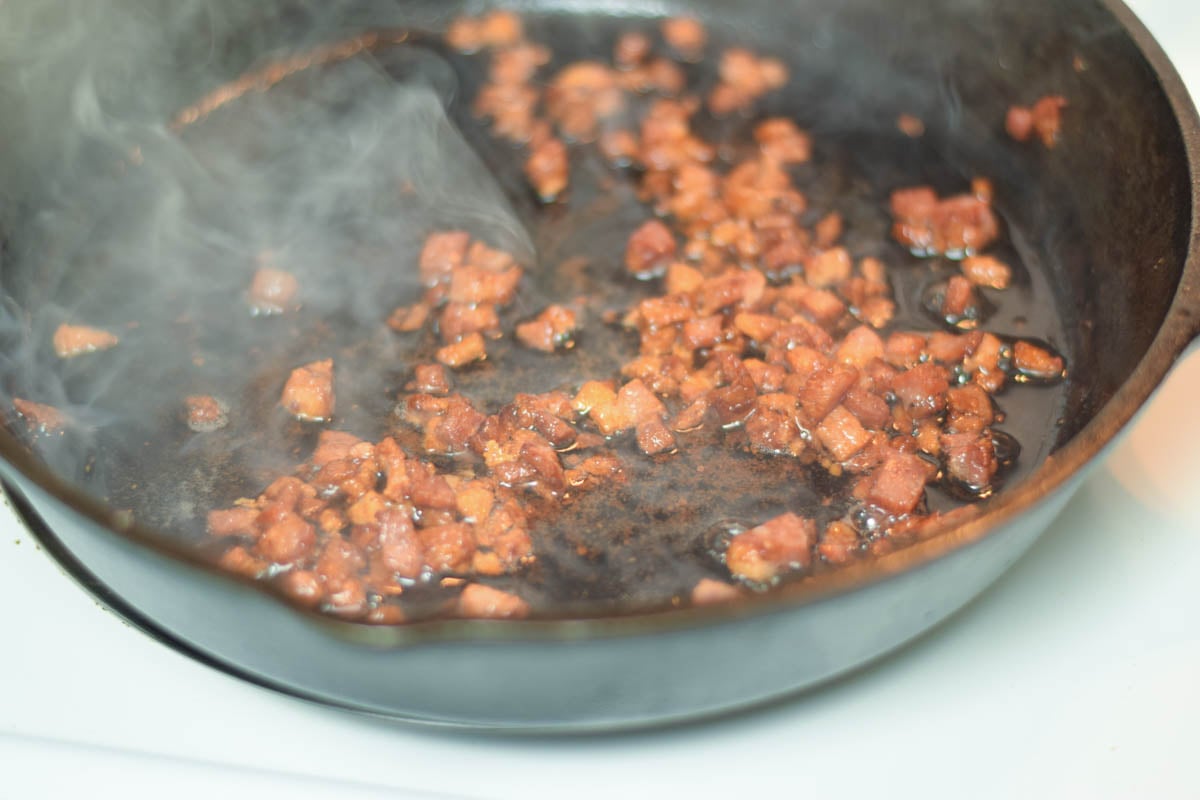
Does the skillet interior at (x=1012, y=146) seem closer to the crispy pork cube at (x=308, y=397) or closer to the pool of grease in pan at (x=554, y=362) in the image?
the pool of grease in pan at (x=554, y=362)

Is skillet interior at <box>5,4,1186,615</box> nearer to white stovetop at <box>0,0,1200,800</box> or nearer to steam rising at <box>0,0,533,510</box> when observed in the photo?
steam rising at <box>0,0,533,510</box>

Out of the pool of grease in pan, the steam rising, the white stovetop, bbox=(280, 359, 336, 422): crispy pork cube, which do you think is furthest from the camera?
the steam rising

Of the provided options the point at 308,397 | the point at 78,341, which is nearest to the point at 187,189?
the point at 78,341

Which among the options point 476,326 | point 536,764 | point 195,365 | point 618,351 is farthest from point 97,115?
point 536,764

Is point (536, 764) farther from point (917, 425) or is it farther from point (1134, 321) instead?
point (1134, 321)

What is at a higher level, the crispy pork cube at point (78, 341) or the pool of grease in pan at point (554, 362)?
the pool of grease in pan at point (554, 362)

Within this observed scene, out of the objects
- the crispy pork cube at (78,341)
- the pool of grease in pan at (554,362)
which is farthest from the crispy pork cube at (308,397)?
the crispy pork cube at (78,341)

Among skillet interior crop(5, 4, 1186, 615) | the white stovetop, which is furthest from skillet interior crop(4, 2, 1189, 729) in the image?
the white stovetop

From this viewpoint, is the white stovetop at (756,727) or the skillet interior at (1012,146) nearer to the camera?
the white stovetop at (756,727)
